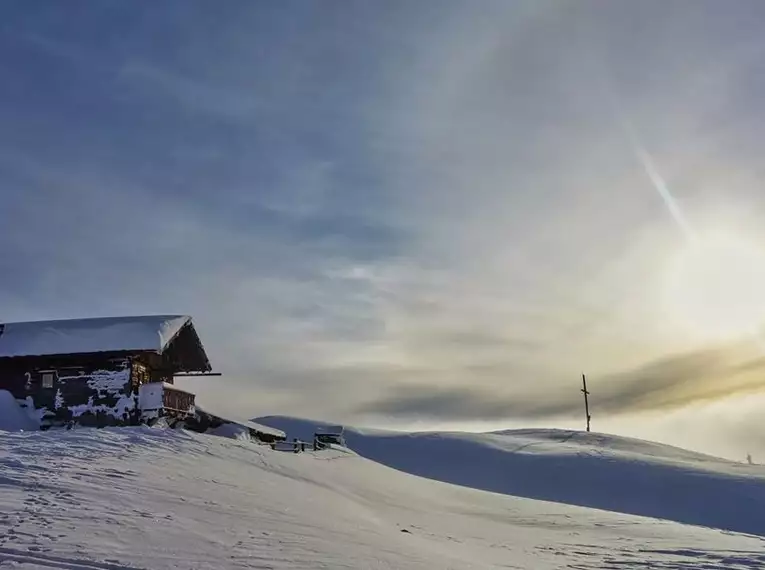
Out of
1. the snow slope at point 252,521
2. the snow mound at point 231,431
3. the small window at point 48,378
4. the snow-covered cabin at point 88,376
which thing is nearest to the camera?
the snow slope at point 252,521

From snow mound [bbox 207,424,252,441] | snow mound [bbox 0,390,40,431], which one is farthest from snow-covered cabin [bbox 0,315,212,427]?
snow mound [bbox 207,424,252,441]

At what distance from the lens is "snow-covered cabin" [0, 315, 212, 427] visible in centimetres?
2447

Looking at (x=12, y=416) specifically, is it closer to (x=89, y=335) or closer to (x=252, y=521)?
(x=89, y=335)

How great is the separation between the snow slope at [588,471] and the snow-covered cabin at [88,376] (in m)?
20.6

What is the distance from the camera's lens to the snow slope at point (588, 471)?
101 feet

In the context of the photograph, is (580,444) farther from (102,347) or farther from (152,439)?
(152,439)

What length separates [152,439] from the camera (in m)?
16.6

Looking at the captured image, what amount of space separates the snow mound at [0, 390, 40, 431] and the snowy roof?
1.53 meters

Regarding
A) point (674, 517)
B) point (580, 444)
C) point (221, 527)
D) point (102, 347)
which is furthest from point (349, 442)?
point (221, 527)

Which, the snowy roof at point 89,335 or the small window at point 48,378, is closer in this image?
the snowy roof at point 89,335

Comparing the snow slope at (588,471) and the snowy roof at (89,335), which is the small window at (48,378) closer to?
the snowy roof at (89,335)

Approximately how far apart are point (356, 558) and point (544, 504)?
1719cm

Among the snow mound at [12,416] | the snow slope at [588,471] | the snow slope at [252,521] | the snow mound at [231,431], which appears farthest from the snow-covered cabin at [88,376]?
the snow slope at [588,471]

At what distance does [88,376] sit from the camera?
81.3 feet
